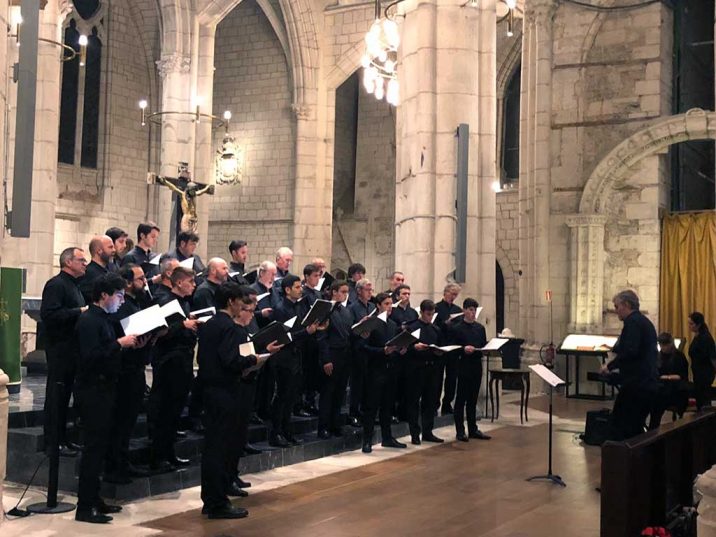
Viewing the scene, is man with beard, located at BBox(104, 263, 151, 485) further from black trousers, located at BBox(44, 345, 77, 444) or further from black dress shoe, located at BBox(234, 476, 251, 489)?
black dress shoe, located at BBox(234, 476, 251, 489)

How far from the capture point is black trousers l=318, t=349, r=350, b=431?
8.01m

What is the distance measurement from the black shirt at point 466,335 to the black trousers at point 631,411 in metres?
2.31

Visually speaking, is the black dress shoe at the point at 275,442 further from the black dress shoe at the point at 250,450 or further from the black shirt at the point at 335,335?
the black shirt at the point at 335,335

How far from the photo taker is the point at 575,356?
14.5 m

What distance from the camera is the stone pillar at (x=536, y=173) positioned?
48.9ft

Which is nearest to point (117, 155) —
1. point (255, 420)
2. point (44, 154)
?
point (44, 154)

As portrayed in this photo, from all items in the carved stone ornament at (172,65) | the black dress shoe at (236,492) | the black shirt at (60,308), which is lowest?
the black dress shoe at (236,492)


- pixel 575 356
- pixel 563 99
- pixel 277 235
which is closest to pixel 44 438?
pixel 575 356

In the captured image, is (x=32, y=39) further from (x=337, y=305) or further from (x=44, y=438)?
(x=337, y=305)

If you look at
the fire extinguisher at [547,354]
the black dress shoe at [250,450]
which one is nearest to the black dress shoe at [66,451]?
the black dress shoe at [250,450]

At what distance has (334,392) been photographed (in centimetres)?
809

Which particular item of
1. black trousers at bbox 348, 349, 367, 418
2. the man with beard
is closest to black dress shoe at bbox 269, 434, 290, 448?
black trousers at bbox 348, 349, 367, 418

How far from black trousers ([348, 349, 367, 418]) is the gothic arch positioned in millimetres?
7173

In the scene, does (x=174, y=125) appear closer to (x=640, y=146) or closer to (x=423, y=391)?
(x=640, y=146)
